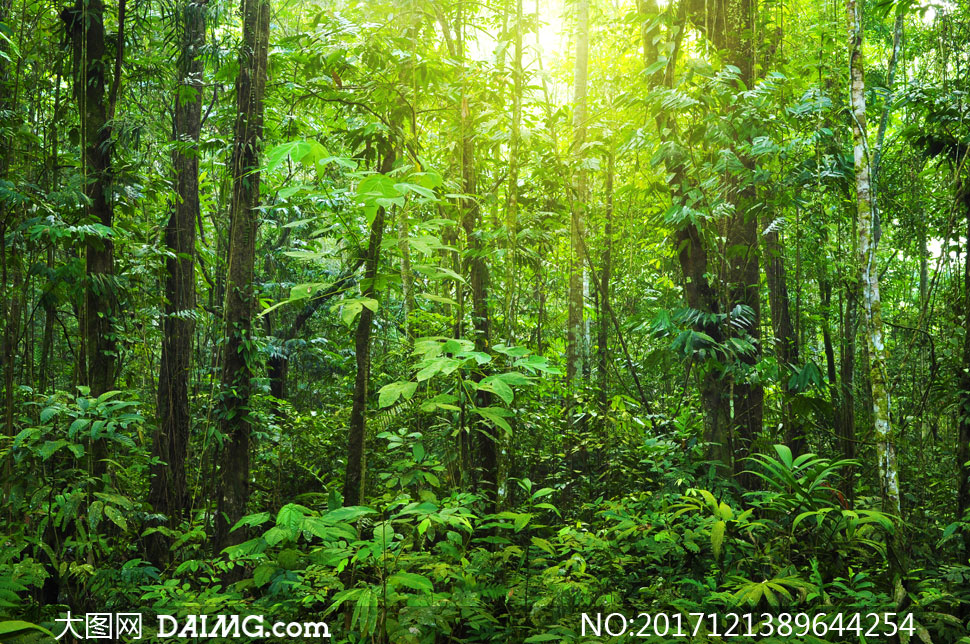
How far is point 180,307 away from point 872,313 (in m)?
5.76

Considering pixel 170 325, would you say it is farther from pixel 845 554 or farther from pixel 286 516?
pixel 845 554

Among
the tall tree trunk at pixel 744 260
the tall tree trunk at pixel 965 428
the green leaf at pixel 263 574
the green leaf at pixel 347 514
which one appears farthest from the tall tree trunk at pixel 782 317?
the green leaf at pixel 263 574

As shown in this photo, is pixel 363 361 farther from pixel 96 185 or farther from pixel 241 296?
pixel 96 185

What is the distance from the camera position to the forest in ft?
8.17

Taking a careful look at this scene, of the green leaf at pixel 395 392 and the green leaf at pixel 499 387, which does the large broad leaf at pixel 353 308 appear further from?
the green leaf at pixel 499 387

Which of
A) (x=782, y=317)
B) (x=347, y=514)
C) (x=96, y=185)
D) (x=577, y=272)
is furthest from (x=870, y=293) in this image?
(x=96, y=185)

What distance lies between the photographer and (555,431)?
6.07 metres

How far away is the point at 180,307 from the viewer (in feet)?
19.4

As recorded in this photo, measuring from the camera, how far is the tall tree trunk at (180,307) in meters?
5.07

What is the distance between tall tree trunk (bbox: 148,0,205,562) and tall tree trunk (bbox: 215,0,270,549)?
919 millimetres

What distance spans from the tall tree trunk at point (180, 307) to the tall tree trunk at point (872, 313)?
452cm

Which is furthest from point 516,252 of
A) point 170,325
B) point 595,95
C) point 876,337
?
point 595,95

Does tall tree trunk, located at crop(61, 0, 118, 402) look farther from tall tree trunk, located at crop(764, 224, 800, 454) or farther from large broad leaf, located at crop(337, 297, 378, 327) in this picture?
tall tree trunk, located at crop(764, 224, 800, 454)

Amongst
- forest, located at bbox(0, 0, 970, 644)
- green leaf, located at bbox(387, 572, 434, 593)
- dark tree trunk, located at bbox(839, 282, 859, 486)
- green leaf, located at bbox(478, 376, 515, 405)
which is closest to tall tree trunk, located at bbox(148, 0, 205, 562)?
forest, located at bbox(0, 0, 970, 644)
